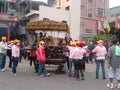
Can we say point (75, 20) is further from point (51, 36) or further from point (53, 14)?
point (51, 36)

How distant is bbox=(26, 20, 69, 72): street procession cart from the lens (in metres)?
18.7

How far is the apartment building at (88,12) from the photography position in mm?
59625

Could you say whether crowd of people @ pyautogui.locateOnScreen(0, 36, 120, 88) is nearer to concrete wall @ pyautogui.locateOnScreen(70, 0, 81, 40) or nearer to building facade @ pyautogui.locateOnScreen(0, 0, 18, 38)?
building facade @ pyautogui.locateOnScreen(0, 0, 18, 38)

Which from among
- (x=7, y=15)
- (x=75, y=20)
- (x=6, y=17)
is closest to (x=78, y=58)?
(x=75, y=20)

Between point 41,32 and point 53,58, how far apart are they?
2.47 m

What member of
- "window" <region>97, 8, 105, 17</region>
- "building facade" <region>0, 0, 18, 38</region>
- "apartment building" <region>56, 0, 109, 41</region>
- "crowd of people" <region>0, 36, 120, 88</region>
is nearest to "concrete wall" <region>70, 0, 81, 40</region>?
"apartment building" <region>56, 0, 109, 41</region>

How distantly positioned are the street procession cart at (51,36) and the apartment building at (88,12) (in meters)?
36.6

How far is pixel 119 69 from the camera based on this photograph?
514 inches

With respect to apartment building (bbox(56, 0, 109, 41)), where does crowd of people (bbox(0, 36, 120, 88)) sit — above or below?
below

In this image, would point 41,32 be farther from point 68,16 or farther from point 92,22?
point 92,22

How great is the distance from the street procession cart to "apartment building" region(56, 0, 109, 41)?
36.6m

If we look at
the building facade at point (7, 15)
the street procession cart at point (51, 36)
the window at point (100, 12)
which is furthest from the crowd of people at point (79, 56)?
the window at point (100, 12)

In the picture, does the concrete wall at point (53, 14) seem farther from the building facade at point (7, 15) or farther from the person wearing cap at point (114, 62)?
the person wearing cap at point (114, 62)

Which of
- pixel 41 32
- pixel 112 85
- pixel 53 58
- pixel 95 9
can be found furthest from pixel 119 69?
pixel 95 9
